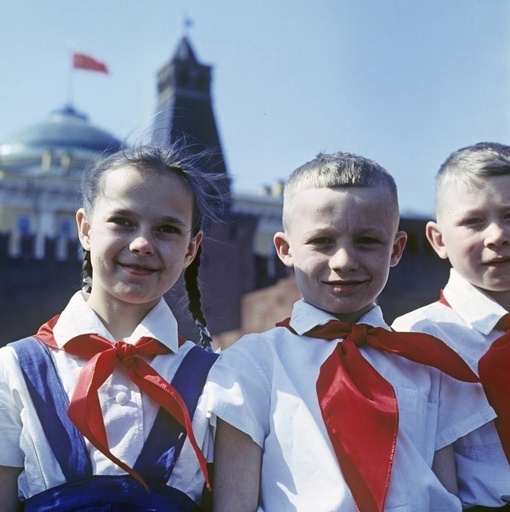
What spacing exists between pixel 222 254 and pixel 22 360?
43.6 feet

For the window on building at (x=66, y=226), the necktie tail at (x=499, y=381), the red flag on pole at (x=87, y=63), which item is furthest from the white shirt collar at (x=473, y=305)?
the red flag on pole at (x=87, y=63)

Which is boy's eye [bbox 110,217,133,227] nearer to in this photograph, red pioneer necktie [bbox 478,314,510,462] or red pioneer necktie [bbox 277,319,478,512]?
red pioneer necktie [bbox 277,319,478,512]

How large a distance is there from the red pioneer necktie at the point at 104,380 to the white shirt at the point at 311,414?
Result: 3.8 inches

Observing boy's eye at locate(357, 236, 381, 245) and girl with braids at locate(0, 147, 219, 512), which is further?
boy's eye at locate(357, 236, 381, 245)

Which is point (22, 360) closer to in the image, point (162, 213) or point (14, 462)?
point (14, 462)

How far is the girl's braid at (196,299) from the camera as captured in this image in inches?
80.7

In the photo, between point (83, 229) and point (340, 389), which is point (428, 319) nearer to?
point (340, 389)

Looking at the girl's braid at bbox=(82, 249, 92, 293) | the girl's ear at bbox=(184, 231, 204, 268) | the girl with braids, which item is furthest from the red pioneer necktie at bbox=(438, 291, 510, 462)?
the girl's braid at bbox=(82, 249, 92, 293)

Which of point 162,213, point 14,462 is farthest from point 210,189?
point 14,462

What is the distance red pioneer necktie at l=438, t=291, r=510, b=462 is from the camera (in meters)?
1.74

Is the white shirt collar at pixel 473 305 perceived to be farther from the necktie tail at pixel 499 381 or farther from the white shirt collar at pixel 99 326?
the white shirt collar at pixel 99 326

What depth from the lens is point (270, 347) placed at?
5.72ft

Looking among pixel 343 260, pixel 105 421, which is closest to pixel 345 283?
pixel 343 260

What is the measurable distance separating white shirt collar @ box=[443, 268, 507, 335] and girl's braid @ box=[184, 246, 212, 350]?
0.70m
